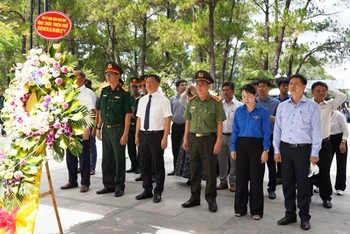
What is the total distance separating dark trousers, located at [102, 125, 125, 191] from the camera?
186 inches

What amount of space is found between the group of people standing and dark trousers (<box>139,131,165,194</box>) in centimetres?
1

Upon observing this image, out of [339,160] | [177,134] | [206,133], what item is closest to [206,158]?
[206,133]

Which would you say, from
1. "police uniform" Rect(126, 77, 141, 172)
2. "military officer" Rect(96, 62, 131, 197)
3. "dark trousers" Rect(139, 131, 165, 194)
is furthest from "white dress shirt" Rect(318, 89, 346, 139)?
"police uniform" Rect(126, 77, 141, 172)

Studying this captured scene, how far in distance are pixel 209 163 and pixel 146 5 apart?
15.2m

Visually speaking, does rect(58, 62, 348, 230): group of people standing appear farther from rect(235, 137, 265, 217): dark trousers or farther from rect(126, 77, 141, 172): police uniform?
rect(126, 77, 141, 172): police uniform

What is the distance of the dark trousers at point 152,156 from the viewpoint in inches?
177

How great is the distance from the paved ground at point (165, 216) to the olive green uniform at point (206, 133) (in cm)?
40

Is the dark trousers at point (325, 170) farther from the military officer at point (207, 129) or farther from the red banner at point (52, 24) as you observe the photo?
the red banner at point (52, 24)

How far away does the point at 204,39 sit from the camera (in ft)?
45.6

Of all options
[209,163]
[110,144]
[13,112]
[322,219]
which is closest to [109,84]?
[110,144]

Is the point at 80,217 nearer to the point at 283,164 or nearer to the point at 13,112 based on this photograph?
the point at 13,112

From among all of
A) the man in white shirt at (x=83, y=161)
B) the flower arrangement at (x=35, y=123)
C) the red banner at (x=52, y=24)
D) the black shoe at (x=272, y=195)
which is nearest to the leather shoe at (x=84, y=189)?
the man in white shirt at (x=83, y=161)

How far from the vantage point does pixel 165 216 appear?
3859 millimetres

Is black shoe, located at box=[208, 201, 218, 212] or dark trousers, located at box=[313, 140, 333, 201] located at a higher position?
dark trousers, located at box=[313, 140, 333, 201]
